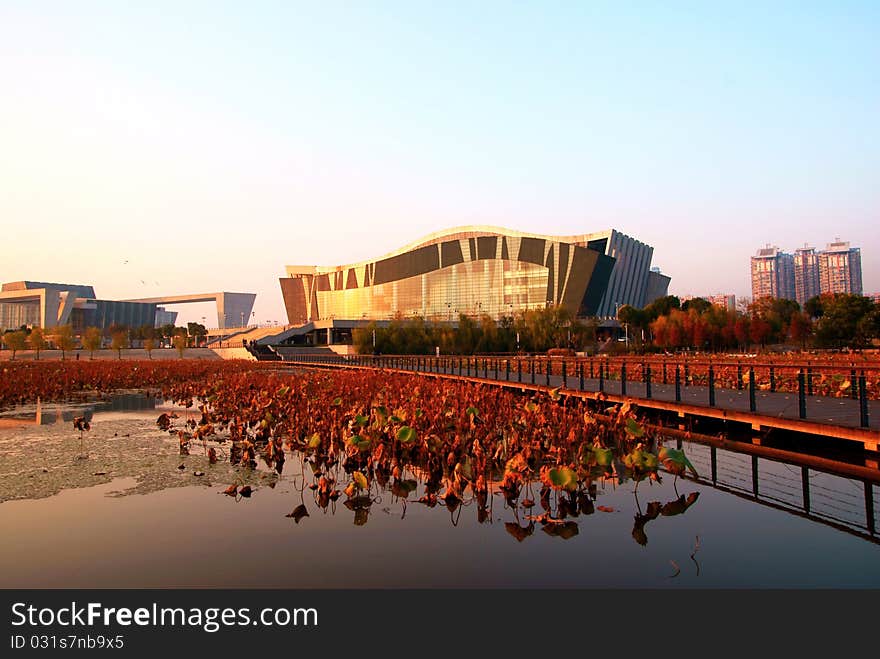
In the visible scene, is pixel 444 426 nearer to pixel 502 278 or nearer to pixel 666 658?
pixel 666 658

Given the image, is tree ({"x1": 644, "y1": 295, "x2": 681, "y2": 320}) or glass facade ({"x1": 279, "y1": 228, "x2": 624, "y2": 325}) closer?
tree ({"x1": 644, "y1": 295, "x2": 681, "y2": 320})

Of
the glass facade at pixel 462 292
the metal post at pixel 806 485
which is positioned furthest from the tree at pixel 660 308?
the metal post at pixel 806 485

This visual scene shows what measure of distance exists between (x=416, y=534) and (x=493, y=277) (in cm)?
10917

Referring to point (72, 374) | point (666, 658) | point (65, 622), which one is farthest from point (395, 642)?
point (72, 374)

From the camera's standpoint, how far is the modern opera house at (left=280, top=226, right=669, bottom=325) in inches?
4304

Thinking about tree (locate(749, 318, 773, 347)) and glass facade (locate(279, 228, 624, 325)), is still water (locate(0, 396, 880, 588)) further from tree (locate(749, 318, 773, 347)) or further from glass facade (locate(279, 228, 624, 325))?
glass facade (locate(279, 228, 624, 325))

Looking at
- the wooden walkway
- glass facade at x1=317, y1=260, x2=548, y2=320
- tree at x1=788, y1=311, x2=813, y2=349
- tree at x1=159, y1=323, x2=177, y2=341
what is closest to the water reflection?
the wooden walkway

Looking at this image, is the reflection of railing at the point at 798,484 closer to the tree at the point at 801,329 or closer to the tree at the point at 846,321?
the tree at the point at 846,321

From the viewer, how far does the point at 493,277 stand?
382ft

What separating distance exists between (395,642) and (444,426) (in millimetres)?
8381

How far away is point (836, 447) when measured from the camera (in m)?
13.1

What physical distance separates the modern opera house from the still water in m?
98.0

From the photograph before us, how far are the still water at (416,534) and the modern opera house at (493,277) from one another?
9803 cm

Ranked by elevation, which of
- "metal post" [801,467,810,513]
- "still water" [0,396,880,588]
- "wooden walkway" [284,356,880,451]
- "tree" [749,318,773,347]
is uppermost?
"tree" [749,318,773,347]
